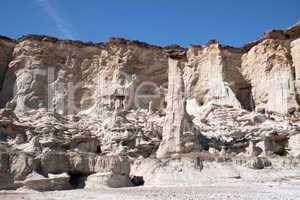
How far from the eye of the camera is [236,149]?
31656mm

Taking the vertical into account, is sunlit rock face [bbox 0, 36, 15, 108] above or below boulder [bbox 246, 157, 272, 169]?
above

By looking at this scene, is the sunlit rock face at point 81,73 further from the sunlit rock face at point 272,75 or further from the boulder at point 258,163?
the boulder at point 258,163

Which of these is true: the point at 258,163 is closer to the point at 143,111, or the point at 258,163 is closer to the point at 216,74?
the point at 143,111

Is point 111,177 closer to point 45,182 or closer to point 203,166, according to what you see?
point 45,182

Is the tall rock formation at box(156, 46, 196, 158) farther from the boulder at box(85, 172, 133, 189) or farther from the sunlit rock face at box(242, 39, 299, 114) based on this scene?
the sunlit rock face at box(242, 39, 299, 114)

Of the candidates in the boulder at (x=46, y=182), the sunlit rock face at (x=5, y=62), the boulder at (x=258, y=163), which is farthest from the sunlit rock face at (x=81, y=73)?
Result: the boulder at (x=46, y=182)

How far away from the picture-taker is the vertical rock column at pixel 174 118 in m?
27.6

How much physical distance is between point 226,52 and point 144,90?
10229 mm

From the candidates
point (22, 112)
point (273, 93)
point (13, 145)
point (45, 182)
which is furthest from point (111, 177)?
point (273, 93)

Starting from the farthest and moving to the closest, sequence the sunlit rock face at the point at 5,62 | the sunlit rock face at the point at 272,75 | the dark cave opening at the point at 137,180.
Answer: the sunlit rock face at the point at 272,75, the sunlit rock face at the point at 5,62, the dark cave opening at the point at 137,180

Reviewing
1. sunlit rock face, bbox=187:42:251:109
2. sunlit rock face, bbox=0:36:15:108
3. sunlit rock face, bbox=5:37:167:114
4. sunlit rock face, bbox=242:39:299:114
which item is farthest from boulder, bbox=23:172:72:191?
sunlit rock face, bbox=242:39:299:114

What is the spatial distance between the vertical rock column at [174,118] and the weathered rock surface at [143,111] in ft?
0.23

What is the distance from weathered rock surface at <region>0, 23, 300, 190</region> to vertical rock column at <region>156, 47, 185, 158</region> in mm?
70

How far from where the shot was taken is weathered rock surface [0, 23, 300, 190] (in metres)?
23.9
